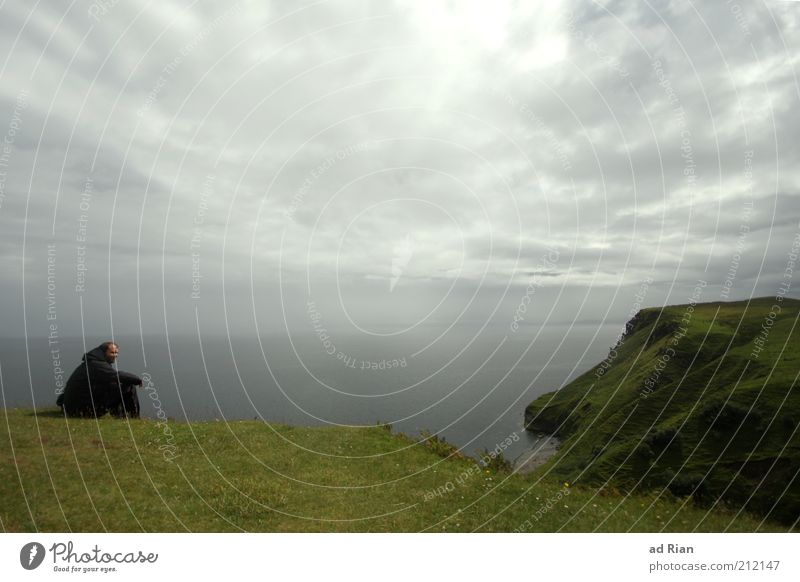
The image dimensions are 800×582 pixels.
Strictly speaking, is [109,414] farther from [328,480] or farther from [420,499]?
[420,499]

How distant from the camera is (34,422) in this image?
13375mm

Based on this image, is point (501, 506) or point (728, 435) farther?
point (728, 435)

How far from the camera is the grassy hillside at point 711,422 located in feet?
41.8

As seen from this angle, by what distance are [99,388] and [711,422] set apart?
23.3 metres

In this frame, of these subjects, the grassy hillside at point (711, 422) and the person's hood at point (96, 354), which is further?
the person's hood at point (96, 354)

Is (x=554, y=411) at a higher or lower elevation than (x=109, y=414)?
lower

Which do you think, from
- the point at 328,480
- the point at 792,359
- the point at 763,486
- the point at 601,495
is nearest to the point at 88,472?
the point at 328,480
